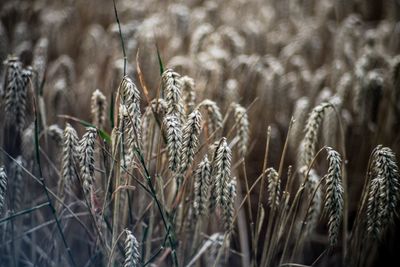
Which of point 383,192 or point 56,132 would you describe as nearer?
point 383,192

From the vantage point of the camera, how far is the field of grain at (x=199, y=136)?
3.19 ft

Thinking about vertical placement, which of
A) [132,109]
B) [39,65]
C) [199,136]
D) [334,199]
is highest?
[39,65]

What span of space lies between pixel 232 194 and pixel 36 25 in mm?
1943

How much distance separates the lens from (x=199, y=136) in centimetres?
151

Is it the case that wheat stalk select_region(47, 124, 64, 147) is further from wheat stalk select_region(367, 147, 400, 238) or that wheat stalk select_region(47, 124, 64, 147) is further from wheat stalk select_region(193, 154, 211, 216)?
wheat stalk select_region(367, 147, 400, 238)

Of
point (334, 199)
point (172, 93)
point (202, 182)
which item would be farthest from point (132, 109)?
point (334, 199)

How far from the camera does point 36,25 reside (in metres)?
2.50

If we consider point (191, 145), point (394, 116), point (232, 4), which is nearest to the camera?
point (191, 145)

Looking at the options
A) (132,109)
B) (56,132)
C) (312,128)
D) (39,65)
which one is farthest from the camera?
(39,65)

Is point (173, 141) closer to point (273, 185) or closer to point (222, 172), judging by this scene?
point (222, 172)

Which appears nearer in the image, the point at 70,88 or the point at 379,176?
the point at 379,176

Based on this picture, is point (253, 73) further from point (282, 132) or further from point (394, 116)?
point (394, 116)

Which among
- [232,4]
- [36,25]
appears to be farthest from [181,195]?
[232,4]

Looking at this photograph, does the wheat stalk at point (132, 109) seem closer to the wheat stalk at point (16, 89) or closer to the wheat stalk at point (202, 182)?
the wheat stalk at point (202, 182)
